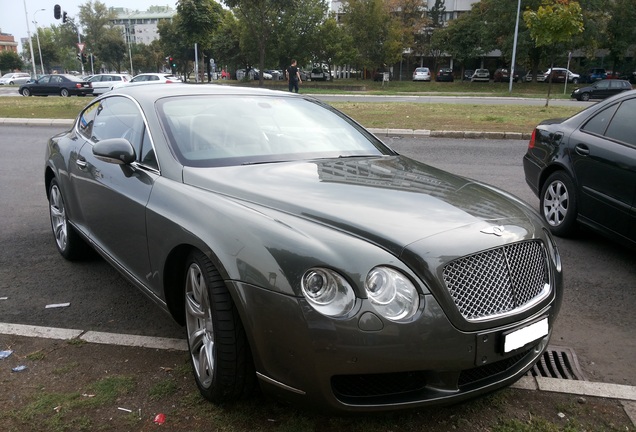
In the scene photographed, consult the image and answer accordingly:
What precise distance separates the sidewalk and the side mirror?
1.13m

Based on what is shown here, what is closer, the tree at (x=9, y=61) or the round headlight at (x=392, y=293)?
the round headlight at (x=392, y=293)

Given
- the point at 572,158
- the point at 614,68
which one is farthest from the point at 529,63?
the point at 572,158

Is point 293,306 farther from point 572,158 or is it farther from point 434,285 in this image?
point 572,158

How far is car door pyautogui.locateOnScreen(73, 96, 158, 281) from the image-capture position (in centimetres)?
325

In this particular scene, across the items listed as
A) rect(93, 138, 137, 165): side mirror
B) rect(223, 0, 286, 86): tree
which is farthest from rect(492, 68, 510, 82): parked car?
rect(93, 138, 137, 165): side mirror

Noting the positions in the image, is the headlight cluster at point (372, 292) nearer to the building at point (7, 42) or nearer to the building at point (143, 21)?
the building at point (7, 42)

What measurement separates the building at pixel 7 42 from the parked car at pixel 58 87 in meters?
99.6

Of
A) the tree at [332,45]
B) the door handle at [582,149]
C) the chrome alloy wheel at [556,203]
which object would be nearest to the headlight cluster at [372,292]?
the door handle at [582,149]

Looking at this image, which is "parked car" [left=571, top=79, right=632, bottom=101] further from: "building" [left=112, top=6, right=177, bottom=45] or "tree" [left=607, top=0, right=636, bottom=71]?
"building" [left=112, top=6, right=177, bottom=45]

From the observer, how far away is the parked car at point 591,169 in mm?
4562

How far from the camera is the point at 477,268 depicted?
233 cm

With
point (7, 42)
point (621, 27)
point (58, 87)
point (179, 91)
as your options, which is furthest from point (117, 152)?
point (7, 42)

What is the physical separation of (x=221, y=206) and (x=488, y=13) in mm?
54100

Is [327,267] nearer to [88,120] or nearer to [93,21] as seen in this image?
[88,120]
